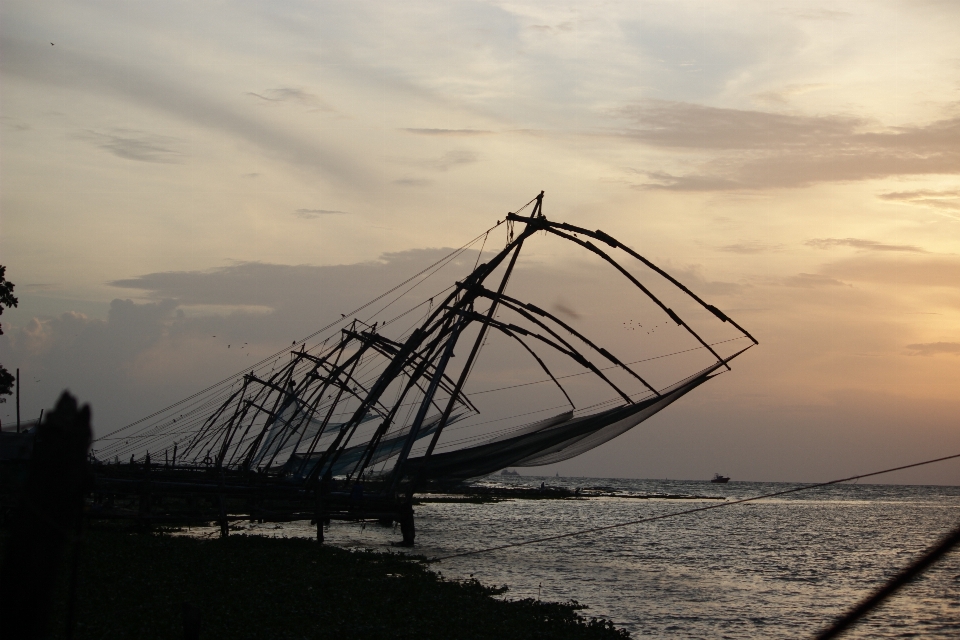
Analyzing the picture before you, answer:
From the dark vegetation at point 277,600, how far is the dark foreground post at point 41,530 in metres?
3.71

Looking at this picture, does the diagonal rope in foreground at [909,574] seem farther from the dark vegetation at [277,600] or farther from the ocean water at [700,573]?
the ocean water at [700,573]

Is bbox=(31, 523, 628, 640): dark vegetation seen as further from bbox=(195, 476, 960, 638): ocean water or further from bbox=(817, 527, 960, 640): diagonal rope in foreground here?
bbox=(817, 527, 960, 640): diagonal rope in foreground

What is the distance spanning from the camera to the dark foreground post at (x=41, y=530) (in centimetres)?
463

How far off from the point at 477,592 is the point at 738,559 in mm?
18505

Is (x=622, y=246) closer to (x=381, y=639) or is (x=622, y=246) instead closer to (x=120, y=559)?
(x=381, y=639)

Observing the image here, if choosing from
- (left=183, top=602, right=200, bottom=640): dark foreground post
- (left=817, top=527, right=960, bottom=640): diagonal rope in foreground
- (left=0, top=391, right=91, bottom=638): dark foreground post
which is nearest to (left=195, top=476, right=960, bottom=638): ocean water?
(left=183, top=602, right=200, bottom=640): dark foreground post

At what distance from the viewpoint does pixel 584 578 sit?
73.9 feet

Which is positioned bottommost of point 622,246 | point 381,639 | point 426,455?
point 381,639

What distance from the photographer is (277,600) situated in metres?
12.9

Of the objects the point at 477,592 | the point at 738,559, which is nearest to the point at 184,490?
the point at 477,592

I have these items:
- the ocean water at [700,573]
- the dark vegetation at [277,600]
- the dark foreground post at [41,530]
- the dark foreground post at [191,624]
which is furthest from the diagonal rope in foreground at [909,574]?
the ocean water at [700,573]

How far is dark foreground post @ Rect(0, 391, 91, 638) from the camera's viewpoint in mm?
4629

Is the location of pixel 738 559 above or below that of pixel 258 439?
below

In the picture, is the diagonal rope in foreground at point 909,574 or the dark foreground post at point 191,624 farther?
the dark foreground post at point 191,624
